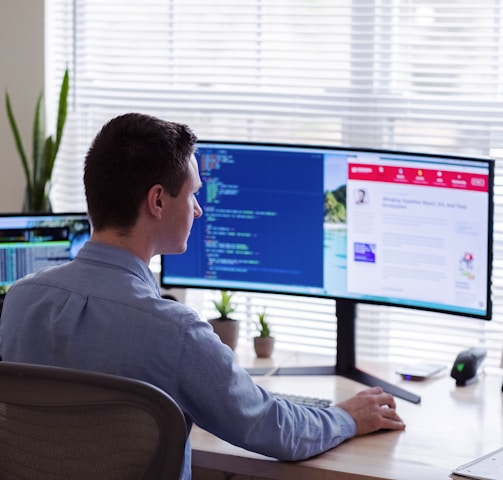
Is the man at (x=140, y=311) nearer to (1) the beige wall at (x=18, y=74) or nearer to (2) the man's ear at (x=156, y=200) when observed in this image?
(2) the man's ear at (x=156, y=200)

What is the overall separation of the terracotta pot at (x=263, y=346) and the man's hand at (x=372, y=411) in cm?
55

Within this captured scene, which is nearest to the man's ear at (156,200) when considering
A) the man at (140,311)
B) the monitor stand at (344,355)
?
the man at (140,311)

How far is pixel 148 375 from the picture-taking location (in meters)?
1.62

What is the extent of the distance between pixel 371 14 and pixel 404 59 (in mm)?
164

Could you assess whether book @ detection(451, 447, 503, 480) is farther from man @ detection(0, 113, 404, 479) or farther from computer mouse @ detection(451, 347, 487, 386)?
computer mouse @ detection(451, 347, 487, 386)

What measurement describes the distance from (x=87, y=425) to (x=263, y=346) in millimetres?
1174

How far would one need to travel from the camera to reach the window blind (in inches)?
111

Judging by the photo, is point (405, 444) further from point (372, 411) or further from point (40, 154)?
point (40, 154)

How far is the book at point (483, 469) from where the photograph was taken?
1728 mm

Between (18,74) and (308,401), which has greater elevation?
(18,74)

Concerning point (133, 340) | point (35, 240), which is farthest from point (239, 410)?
point (35, 240)

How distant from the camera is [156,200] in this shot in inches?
68.4

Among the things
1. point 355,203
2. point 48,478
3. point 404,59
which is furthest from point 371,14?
point 48,478

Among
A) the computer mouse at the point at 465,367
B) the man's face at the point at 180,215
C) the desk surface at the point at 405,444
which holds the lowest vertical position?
the desk surface at the point at 405,444
